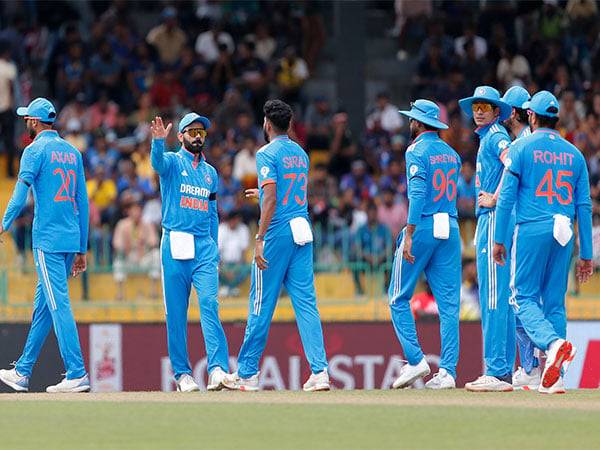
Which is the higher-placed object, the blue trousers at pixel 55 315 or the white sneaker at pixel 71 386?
the blue trousers at pixel 55 315

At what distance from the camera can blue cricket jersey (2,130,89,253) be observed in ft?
51.2

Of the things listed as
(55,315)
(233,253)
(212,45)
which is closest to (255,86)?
(212,45)

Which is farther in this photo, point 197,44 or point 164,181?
point 197,44

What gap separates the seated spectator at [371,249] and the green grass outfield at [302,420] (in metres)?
8.18

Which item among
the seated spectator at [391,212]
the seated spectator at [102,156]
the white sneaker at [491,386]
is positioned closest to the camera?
the white sneaker at [491,386]

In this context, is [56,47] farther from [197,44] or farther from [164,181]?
[164,181]

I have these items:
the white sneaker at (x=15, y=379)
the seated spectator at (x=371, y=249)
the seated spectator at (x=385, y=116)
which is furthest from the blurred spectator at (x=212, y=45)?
the white sneaker at (x=15, y=379)

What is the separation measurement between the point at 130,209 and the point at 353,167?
401 cm

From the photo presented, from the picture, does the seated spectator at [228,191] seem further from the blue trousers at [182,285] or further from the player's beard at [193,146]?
the blue trousers at [182,285]

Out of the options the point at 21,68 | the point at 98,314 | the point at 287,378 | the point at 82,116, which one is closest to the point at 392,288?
Result: the point at 287,378

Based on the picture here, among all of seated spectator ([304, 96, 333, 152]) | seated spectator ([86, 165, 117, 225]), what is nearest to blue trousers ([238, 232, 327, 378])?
seated spectator ([86, 165, 117, 225])

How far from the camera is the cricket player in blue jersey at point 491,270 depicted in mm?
15016

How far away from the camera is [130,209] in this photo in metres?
24.8

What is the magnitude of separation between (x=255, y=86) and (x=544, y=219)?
1531 centimetres
